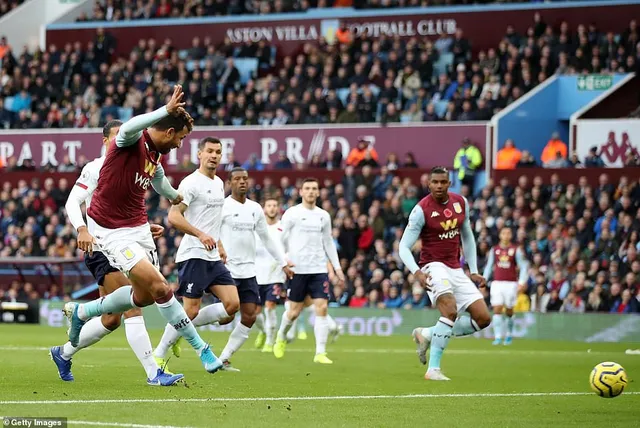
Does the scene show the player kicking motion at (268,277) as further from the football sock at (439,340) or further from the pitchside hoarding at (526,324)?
the football sock at (439,340)

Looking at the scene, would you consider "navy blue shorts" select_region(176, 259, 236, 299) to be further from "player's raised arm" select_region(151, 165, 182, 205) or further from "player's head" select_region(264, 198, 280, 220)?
"player's head" select_region(264, 198, 280, 220)

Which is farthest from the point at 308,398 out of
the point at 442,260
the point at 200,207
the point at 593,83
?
the point at 593,83

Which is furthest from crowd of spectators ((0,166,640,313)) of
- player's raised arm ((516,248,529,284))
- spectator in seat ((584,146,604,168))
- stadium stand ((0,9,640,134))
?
stadium stand ((0,9,640,134))

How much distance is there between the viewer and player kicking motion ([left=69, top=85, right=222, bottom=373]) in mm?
10922

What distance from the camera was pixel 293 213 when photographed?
18484 millimetres

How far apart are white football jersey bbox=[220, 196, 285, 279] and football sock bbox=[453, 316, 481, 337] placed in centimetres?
263

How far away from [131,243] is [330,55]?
23694mm

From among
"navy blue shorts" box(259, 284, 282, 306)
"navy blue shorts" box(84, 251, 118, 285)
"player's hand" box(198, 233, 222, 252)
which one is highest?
"player's hand" box(198, 233, 222, 252)

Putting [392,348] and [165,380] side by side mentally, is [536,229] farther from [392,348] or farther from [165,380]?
[165,380]

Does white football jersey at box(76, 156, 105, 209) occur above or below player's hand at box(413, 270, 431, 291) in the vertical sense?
above

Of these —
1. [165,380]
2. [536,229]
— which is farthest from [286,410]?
[536,229]

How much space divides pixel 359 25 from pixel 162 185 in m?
25.6

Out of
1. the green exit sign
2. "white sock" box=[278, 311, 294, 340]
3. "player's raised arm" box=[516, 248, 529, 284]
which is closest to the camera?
"white sock" box=[278, 311, 294, 340]

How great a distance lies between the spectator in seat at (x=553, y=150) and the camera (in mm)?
28625
